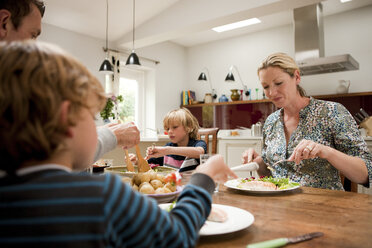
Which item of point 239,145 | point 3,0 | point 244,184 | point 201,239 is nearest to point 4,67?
point 201,239

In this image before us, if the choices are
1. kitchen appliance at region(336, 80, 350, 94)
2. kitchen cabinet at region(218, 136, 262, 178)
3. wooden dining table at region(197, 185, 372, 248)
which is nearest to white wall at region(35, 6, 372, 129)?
kitchen appliance at region(336, 80, 350, 94)

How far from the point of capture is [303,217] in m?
0.78

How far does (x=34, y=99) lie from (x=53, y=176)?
0.11m

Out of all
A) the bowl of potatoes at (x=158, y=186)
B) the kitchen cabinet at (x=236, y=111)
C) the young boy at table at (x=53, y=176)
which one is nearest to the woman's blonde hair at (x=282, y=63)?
the bowl of potatoes at (x=158, y=186)

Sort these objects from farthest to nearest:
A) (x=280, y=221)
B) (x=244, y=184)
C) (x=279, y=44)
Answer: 1. (x=279, y=44)
2. (x=244, y=184)
3. (x=280, y=221)

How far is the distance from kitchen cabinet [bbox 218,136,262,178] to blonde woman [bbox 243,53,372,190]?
2635 millimetres

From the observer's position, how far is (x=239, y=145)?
4461 mm

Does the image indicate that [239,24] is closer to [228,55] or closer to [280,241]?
[228,55]

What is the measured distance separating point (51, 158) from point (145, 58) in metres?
5.36

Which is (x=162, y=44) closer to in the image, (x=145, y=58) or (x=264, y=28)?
(x=145, y=58)

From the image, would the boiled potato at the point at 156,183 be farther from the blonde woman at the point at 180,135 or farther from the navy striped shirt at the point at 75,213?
the blonde woman at the point at 180,135

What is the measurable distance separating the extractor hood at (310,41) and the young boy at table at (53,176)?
170 inches

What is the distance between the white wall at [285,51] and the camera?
4.67m

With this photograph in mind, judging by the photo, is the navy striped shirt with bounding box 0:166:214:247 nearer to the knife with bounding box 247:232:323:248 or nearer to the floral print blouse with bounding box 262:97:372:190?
the knife with bounding box 247:232:323:248
